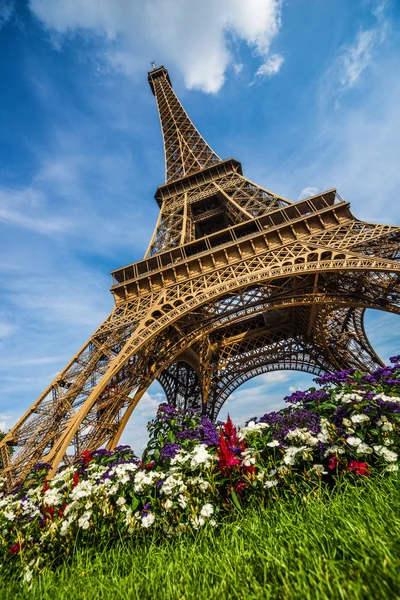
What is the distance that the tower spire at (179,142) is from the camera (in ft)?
85.9

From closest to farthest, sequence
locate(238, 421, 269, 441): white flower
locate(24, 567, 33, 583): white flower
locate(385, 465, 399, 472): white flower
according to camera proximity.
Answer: locate(24, 567, 33, 583): white flower
locate(385, 465, 399, 472): white flower
locate(238, 421, 269, 441): white flower

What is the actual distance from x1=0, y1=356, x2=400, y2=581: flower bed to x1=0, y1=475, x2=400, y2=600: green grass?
0.69 ft

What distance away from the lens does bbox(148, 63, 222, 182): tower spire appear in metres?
26.2

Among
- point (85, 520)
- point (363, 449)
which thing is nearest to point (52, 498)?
point (85, 520)

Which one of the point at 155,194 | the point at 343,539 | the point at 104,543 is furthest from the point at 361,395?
the point at 155,194

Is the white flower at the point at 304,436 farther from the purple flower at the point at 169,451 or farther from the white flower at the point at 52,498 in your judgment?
the white flower at the point at 52,498

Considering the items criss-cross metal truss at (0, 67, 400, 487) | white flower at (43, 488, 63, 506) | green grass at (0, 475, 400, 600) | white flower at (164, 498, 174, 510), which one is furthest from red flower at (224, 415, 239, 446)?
criss-cross metal truss at (0, 67, 400, 487)


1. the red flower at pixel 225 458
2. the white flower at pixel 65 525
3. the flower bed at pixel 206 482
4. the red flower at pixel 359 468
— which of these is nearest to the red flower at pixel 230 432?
the flower bed at pixel 206 482

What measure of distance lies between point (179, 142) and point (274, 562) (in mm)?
32402

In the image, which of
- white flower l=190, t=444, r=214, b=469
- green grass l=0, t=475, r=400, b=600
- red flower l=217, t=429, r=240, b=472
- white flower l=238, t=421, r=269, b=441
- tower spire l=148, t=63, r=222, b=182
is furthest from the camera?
tower spire l=148, t=63, r=222, b=182

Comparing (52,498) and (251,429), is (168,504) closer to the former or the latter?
(251,429)

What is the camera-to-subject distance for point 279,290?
50.9 ft

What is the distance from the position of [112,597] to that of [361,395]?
3.22 metres

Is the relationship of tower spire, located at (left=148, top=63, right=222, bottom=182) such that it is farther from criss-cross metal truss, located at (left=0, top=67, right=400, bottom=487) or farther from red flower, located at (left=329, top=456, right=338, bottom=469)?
red flower, located at (left=329, top=456, right=338, bottom=469)
